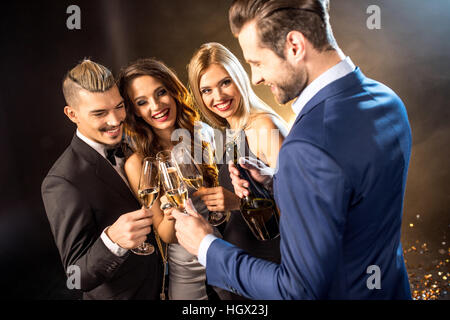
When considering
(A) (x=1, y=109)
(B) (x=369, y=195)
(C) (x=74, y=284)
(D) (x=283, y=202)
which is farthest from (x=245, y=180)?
(A) (x=1, y=109)

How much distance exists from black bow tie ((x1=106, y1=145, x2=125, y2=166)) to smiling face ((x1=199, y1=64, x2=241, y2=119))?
60 centimetres

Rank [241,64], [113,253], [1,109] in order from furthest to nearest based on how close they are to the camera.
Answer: [241,64] → [1,109] → [113,253]

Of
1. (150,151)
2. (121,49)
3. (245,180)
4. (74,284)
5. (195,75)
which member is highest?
(121,49)

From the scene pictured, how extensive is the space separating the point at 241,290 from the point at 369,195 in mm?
614

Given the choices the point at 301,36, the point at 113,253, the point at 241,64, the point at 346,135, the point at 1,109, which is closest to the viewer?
the point at 346,135

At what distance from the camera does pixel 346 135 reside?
105cm

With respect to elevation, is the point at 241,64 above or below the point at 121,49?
below

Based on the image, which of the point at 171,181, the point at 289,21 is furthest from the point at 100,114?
the point at 289,21

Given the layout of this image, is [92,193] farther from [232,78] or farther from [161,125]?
[232,78]

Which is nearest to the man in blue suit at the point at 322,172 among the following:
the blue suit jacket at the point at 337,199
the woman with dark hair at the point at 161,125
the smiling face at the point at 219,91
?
the blue suit jacket at the point at 337,199

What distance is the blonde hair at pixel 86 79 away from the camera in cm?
158

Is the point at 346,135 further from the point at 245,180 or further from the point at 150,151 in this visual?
the point at 150,151

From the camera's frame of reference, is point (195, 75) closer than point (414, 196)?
Yes

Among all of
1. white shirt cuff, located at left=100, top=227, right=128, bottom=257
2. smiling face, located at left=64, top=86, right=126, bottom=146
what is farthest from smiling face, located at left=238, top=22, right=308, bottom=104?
white shirt cuff, located at left=100, top=227, right=128, bottom=257
